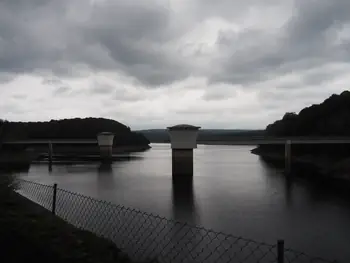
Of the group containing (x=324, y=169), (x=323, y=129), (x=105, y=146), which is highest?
(x=323, y=129)

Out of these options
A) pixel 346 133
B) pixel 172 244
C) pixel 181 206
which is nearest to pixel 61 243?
pixel 172 244

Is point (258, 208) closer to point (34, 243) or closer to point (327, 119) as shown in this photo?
point (34, 243)

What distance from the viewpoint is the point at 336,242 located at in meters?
15.0

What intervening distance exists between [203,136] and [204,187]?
94.5ft

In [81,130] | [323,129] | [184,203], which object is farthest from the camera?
[81,130]

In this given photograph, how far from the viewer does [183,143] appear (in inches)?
1875

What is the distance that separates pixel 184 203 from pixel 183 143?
2254cm

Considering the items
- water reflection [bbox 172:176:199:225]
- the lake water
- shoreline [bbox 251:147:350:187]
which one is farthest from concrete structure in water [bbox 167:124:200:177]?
shoreline [bbox 251:147:350:187]

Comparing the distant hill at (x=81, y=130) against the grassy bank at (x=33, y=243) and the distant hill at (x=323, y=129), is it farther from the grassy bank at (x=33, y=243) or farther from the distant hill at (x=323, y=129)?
the grassy bank at (x=33, y=243)

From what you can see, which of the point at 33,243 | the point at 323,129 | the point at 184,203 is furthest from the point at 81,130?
the point at 33,243

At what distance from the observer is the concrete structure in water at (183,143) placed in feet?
153

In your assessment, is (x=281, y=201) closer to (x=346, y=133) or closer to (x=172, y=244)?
(x=172, y=244)

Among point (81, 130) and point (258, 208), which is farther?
point (81, 130)

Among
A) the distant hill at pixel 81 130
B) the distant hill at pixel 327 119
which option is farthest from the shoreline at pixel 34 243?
the distant hill at pixel 81 130
